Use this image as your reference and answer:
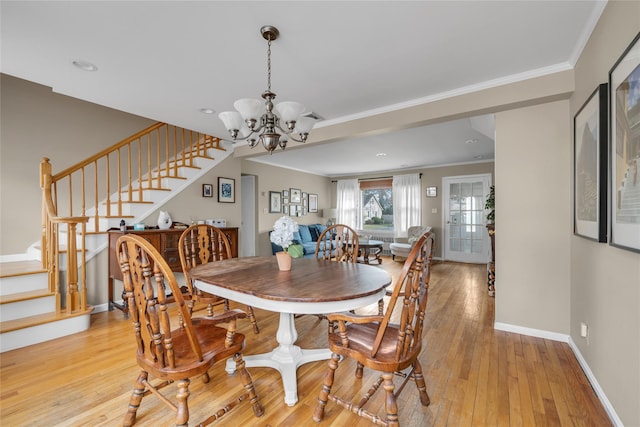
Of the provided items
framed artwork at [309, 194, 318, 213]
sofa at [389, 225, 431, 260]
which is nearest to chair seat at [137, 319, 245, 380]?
sofa at [389, 225, 431, 260]

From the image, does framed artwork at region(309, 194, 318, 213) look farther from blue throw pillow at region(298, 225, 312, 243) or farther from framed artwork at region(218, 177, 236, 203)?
framed artwork at region(218, 177, 236, 203)

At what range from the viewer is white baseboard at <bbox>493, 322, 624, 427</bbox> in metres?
1.53

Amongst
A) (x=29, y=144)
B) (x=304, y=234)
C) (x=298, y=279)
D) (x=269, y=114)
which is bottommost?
(x=304, y=234)

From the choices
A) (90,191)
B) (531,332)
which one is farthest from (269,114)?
(90,191)

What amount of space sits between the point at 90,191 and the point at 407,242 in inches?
253

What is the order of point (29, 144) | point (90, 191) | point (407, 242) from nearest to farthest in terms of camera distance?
point (29, 144) → point (90, 191) → point (407, 242)

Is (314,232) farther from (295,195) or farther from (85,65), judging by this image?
(85,65)

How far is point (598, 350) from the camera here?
1751mm

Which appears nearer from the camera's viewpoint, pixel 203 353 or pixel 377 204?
pixel 203 353

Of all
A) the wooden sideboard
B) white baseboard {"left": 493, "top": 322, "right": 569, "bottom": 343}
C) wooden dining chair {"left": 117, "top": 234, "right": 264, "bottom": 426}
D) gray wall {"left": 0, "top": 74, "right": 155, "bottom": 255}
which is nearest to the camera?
wooden dining chair {"left": 117, "top": 234, "right": 264, "bottom": 426}

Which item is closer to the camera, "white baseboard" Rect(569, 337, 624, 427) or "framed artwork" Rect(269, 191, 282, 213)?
"white baseboard" Rect(569, 337, 624, 427)

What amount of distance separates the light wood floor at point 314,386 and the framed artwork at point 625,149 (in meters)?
1.05

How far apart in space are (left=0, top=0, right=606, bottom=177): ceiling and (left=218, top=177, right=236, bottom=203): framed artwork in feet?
5.11

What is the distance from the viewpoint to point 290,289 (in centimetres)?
152
